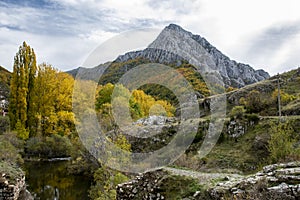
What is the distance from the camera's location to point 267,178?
6188mm

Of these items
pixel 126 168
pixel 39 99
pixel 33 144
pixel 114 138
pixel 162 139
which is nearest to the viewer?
pixel 126 168

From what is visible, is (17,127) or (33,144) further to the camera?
(17,127)

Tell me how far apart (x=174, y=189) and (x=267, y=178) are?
8.04 feet

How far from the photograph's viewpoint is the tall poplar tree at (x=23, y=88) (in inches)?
1201

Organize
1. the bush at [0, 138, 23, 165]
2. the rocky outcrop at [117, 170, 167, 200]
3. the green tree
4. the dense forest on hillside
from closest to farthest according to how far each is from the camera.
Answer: the rocky outcrop at [117, 170, 167, 200], the dense forest on hillside, the bush at [0, 138, 23, 165], the green tree

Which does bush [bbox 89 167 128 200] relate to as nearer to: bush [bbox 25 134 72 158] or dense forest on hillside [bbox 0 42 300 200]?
dense forest on hillside [bbox 0 42 300 200]

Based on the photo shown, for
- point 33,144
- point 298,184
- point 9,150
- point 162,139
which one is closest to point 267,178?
point 298,184

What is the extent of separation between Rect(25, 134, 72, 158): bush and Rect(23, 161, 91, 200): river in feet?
10.3

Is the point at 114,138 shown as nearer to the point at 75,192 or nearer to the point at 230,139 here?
the point at 75,192

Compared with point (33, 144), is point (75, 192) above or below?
below

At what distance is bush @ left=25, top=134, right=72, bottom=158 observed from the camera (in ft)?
87.9

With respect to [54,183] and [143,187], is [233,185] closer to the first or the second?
[143,187]

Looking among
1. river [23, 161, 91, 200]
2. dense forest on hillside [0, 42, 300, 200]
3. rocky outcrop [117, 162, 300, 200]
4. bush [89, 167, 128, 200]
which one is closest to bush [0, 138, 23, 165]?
dense forest on hillside [0, 42, 300, 200]

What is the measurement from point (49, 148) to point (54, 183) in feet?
31.2
